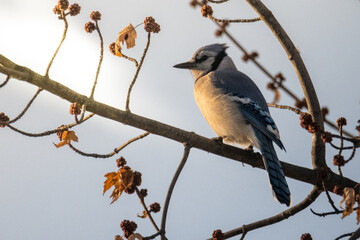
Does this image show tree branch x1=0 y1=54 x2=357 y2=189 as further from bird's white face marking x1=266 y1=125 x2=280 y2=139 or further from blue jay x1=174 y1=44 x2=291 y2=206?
bird's white face marking x1=266 y1=125 x2=280 y2=139

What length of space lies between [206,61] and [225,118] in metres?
0.90

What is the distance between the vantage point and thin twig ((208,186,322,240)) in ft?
9.23

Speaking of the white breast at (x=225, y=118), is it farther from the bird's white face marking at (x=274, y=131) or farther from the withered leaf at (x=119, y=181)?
the withered leaf at (x=119, y=181)

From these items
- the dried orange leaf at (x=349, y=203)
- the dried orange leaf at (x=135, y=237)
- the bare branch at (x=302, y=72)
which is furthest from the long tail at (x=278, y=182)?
the dried orange leaf at (x=135, y=237)

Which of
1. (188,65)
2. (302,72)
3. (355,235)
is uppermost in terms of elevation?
(188,65)

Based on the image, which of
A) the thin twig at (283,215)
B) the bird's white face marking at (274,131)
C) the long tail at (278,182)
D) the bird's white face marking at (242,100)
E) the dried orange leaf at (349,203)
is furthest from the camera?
the bird's white face marking at (242,100)

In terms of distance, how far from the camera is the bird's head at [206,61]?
4270mm

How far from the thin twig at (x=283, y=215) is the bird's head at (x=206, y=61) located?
1.59 m

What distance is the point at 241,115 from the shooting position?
3.56 m

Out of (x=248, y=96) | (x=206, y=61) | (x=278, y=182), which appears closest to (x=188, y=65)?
(x=206, y=61)

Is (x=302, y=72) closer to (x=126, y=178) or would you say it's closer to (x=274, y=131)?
(x=274, y=131)

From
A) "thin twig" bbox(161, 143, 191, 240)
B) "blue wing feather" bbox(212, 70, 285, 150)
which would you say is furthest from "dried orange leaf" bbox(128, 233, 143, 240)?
"blue wing feather" bbox(212, 70, 285, 150)

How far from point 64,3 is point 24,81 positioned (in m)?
0.42

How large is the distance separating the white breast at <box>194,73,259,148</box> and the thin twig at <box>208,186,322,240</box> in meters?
0.56
